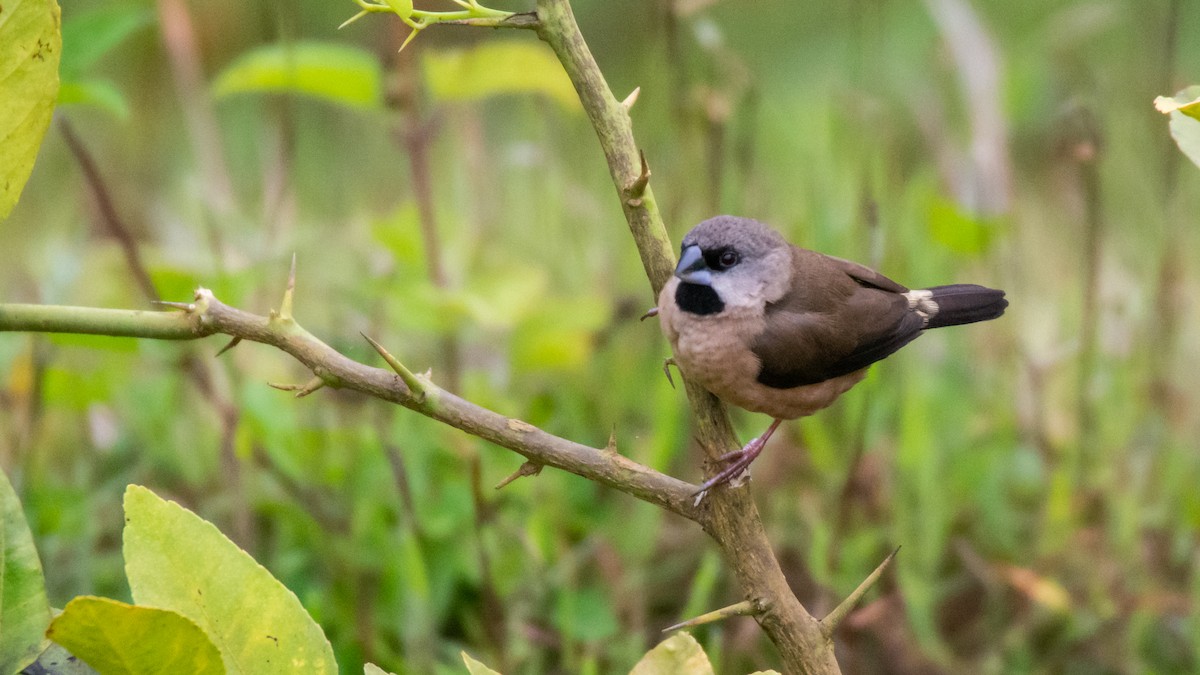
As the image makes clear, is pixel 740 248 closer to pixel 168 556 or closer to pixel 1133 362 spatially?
pixel 168 556

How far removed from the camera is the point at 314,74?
9.25 ft

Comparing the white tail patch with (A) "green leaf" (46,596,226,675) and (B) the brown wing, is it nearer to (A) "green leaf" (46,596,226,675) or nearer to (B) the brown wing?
(B) the brown wing

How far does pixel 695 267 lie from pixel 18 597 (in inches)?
57.6

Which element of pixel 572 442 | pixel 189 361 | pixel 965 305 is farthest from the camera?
pixel 189 361

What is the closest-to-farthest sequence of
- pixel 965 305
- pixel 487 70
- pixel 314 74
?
pixel 965 305
pixel 314 74
pixel 487 70

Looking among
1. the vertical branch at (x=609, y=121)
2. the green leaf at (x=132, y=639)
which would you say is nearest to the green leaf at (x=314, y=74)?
the vertical branch at (x=609, y=121)

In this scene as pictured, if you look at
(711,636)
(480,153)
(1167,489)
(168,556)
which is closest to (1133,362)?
(1167,489)

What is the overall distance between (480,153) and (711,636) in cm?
205

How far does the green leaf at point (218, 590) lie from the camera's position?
1.08 meters

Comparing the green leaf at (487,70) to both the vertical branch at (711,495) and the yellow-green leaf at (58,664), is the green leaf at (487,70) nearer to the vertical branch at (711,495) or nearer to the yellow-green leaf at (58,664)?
the vertical branch at (711,495)

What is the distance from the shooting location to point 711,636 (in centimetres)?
280

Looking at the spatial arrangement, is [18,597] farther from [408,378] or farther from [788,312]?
[788,312]

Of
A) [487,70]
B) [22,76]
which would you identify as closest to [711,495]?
[22,76]

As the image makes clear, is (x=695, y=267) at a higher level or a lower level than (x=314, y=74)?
lower
